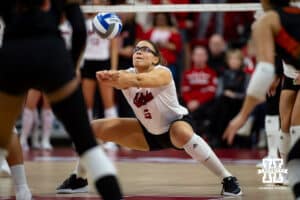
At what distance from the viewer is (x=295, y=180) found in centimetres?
596

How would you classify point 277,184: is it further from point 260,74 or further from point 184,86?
point 184,86

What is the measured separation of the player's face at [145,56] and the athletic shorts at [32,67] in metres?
2.54

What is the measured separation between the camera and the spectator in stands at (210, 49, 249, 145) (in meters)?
14.2

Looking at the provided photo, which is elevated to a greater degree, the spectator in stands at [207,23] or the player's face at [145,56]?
the player's face at [145,56]

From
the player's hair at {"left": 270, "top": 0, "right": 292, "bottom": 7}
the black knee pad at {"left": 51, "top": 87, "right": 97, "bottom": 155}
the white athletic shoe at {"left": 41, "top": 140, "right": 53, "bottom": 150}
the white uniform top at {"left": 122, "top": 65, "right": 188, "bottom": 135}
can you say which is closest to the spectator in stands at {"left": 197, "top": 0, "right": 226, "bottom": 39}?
the white athletic shoe at {"left": 41, "top": 140, "right": 53, "bottom": 150}

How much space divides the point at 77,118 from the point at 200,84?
9.06 meters

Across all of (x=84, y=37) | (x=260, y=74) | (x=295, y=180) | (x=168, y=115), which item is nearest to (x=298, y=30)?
(x=260, y=74)

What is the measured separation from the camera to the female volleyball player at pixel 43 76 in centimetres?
552

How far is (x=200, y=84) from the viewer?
14500 millimetres

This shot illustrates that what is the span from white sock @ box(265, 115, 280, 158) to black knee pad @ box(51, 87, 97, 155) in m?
5.02

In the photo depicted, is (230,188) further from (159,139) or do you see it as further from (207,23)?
(207,23)

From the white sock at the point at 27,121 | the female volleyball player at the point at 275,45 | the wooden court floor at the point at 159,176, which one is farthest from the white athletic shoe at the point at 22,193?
the white sock at the point at 27,121

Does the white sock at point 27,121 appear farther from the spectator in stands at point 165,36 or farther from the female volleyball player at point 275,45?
the female volleyball player at point 275,45

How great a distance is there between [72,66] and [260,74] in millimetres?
1304
